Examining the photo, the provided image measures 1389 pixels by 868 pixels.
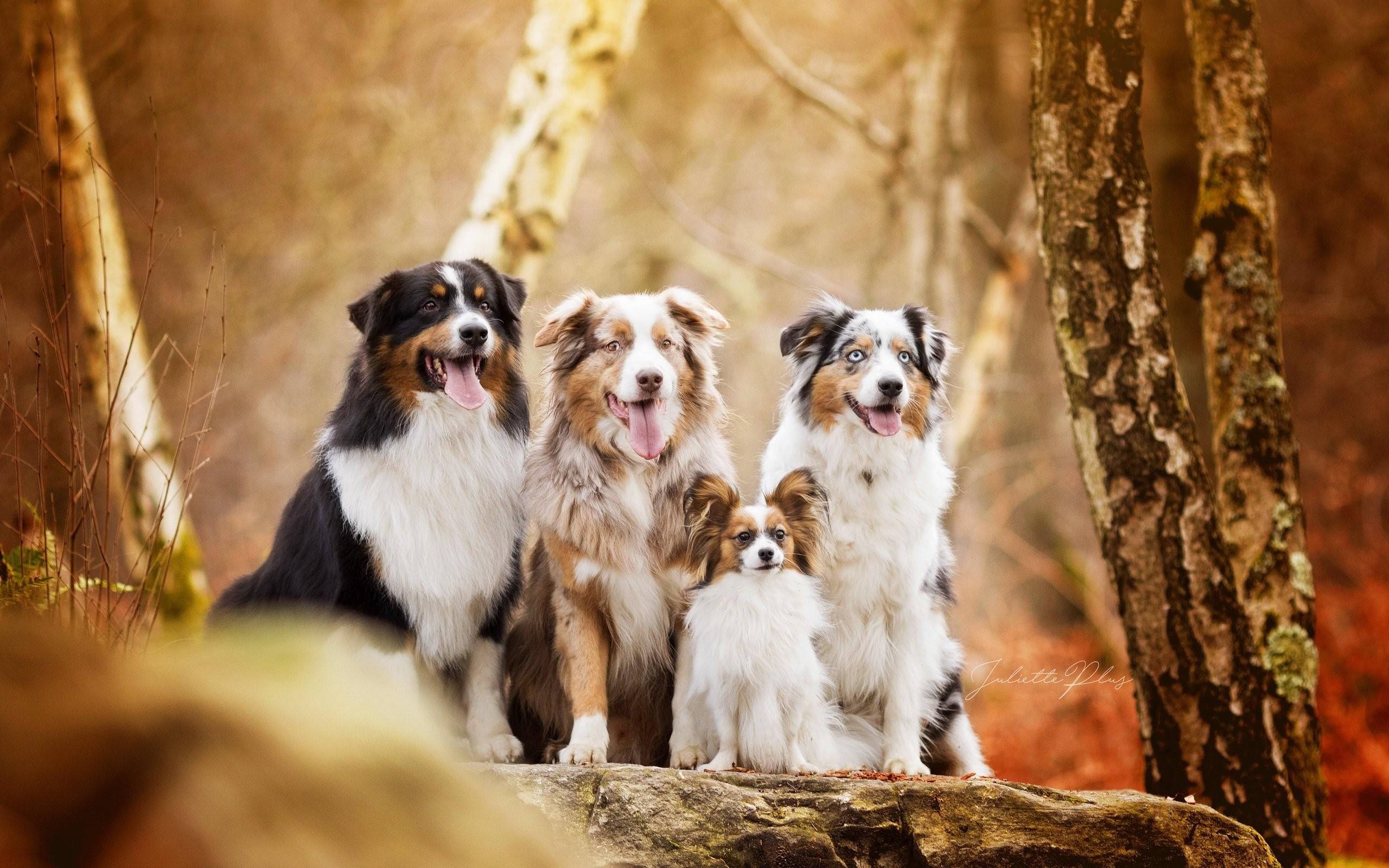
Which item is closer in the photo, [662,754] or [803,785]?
[803,785]

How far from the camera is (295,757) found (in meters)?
0.92

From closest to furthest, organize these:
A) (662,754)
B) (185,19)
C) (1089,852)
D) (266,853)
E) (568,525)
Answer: (266,853)
(1089,852)
(568,525)
(662,754)
(185,19)

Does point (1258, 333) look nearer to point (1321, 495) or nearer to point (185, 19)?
point (1321, 495)

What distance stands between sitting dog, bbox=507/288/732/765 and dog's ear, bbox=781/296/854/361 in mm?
295

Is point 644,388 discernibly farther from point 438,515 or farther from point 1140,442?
point 1140,442

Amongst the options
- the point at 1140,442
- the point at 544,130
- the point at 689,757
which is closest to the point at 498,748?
the point at 689,757

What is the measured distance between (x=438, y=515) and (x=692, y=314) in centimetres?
124

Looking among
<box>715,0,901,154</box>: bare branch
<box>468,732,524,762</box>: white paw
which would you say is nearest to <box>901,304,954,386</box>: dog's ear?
<box>468,732,524,762</box>: white paw

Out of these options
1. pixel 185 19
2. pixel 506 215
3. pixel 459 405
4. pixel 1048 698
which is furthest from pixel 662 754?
pixel 185 19

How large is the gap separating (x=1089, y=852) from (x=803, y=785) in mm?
918

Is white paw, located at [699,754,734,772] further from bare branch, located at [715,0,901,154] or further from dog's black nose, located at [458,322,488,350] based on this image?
bare branch, located at [715,0,901,154]

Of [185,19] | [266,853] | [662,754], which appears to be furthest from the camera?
[185,19]

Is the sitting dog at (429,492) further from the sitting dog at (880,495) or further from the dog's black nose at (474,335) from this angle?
the sitting dog at (880,495)

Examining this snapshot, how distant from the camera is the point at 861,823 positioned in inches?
134
